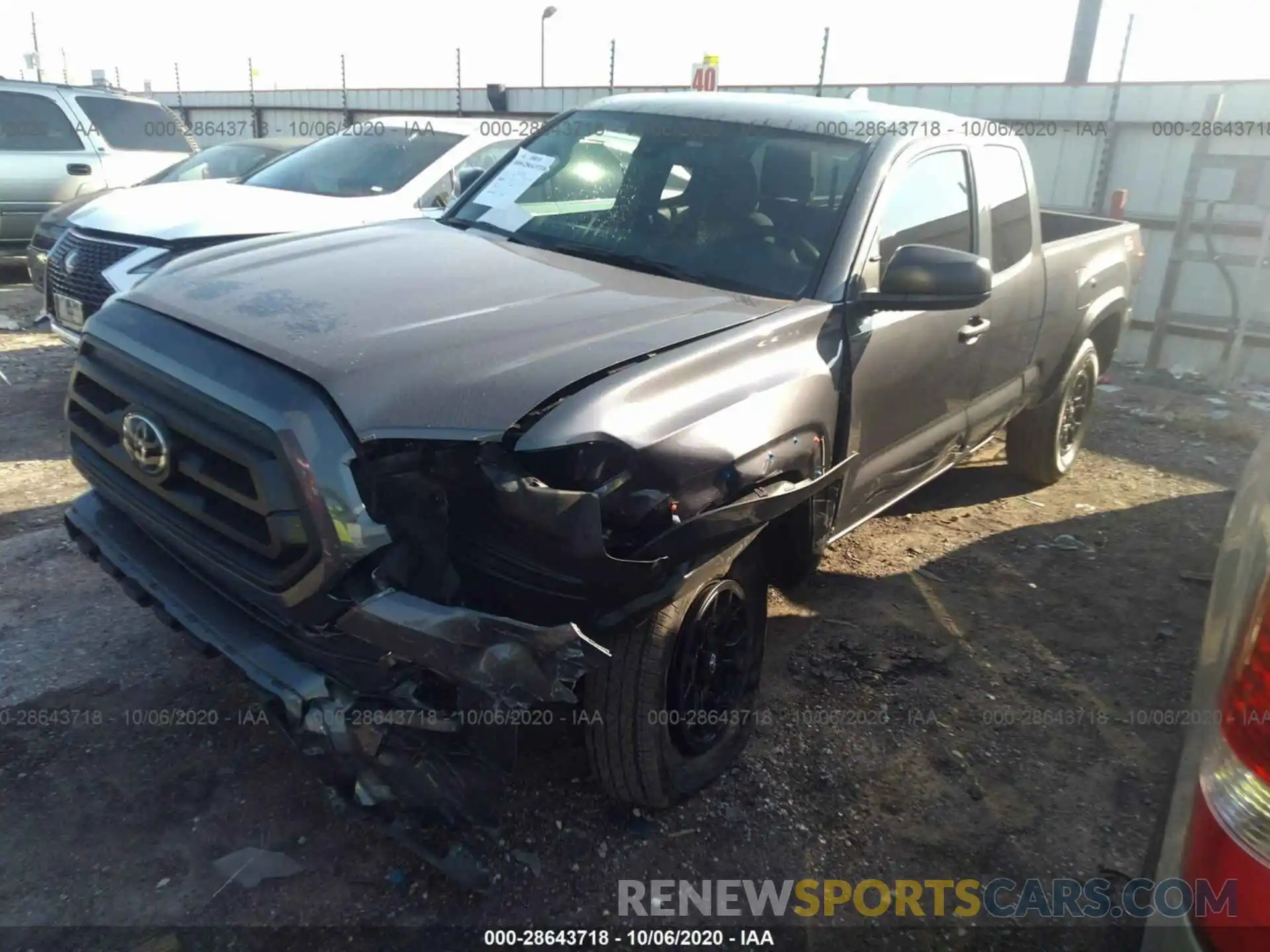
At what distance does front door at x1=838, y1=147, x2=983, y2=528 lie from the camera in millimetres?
3016

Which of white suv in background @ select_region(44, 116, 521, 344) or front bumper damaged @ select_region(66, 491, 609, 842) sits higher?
white suv in background @ select_region(44, 116, 521, 344)

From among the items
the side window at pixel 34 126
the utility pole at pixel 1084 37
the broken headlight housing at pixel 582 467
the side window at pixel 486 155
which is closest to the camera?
the broken headlight housing at pixel 582 467

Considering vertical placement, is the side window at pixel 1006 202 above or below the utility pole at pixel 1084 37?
below

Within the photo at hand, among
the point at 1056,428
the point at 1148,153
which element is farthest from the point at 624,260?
the point at 1148,153

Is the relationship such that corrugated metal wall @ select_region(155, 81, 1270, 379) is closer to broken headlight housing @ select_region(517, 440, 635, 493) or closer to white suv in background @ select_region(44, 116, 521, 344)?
white suv in background @ select_region(44, 116, 521, 344)

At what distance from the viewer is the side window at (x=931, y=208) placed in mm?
3242

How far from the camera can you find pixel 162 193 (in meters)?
6.10

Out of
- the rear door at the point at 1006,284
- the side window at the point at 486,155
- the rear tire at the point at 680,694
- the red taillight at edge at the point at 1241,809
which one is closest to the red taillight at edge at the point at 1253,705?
the red taillight at edge at the point at 1241,809

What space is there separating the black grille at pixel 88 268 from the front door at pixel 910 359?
427 centimetres

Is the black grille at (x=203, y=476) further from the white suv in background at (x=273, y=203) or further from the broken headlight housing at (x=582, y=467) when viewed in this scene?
the white suv in background at (x=273, y=203)

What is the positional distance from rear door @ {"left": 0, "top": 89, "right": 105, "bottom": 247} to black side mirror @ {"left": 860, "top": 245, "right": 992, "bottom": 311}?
9.00m

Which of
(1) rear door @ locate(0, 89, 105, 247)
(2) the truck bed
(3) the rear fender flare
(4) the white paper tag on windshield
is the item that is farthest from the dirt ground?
(1) rear door @ locate(0, 89, 105, 247)

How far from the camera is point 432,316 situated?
2.45 metres

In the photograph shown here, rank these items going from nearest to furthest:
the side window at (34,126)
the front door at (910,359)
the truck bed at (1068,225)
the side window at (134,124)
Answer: the front door at (910,359) → the truck bed at (1068,225) → the side window at (34,126) → the side window at (134,124)
